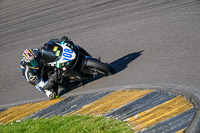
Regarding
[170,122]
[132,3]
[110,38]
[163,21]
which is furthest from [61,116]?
[132,3]

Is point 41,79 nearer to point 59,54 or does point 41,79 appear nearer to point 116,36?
point 59,54

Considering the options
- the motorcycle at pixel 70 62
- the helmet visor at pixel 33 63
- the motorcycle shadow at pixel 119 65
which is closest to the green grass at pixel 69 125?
the motorcycle at pixel 70 62

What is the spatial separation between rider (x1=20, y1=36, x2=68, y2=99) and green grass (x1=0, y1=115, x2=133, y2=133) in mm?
1072

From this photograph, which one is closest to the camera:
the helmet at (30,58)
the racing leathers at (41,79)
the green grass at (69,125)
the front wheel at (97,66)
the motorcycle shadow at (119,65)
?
the green grass at (69,125)

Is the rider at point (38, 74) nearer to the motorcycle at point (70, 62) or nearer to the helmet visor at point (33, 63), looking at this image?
the helmet visor at point (33, 63)

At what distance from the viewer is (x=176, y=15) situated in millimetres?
10961

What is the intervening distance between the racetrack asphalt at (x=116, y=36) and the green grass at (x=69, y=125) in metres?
1.43

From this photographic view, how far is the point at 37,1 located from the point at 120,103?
374 inches

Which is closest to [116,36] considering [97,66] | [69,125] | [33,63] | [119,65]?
[119,65]

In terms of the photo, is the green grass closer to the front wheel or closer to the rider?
the rider

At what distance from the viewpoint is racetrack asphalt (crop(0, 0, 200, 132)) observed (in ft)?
27.5

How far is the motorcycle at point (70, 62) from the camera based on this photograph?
27.7ft

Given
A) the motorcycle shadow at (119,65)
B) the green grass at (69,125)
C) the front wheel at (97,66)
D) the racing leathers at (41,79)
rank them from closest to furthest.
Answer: the green grass at (69,125) < the front wheel at (97,66) < the racing leathers at (41,79) < the motorcycle shadow at (119,65)

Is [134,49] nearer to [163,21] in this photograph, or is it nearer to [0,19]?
[163,21]
